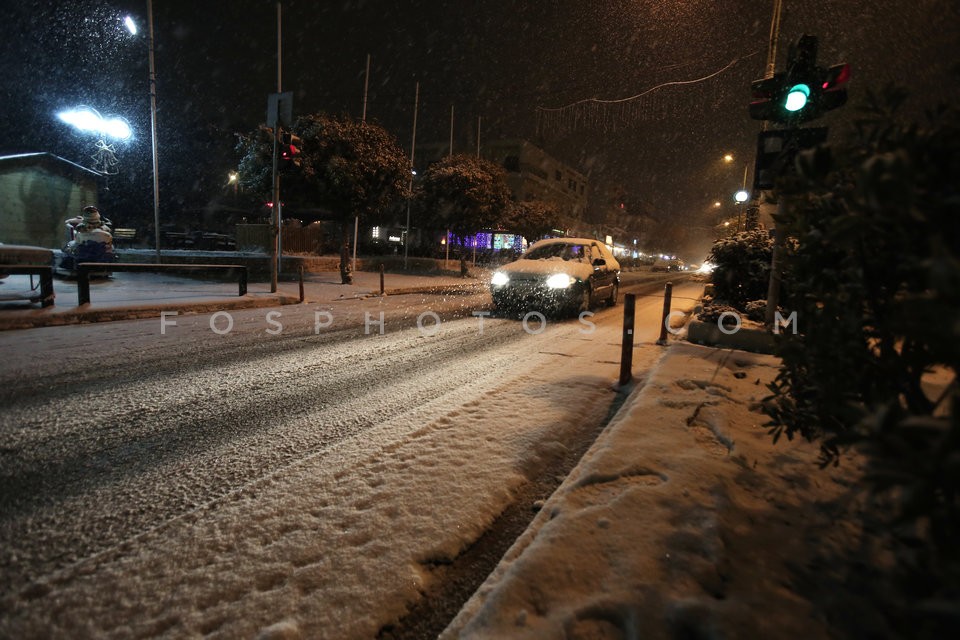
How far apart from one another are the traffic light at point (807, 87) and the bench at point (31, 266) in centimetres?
1136

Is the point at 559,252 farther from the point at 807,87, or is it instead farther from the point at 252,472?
the point at 252,472

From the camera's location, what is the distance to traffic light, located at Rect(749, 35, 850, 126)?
211 inches

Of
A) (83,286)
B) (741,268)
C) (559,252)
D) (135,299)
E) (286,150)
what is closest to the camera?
(741,268)

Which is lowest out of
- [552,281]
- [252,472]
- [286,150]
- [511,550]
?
[252,472]

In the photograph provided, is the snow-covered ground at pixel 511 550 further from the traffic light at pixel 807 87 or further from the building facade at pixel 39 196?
the building facade at pixel 39 196

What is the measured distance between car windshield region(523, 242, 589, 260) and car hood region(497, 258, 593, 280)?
0.46 meters

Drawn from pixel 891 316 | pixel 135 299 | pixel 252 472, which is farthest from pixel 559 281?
pixel 135 299

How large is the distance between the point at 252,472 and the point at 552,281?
7923 mm

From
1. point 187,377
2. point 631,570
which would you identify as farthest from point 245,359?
point 631,570

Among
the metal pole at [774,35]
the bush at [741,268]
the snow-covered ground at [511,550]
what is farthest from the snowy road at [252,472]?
the metal pole at [774,35]

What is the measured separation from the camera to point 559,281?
10.1 meters

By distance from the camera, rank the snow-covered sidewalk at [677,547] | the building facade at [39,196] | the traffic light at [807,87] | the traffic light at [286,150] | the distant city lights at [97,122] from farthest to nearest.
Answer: the distant city lights at [97,122] < the building facade at [39,196] < the traffic light at [286,150] < the traffic light at [807,87] < the snow-covered sidewalk at [677,547]

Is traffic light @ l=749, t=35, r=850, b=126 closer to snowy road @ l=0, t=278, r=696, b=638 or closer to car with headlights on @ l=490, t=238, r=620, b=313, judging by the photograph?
snowy road @ l=0, t=278, r=696, b=638

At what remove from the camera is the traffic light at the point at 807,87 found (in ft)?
17.5
